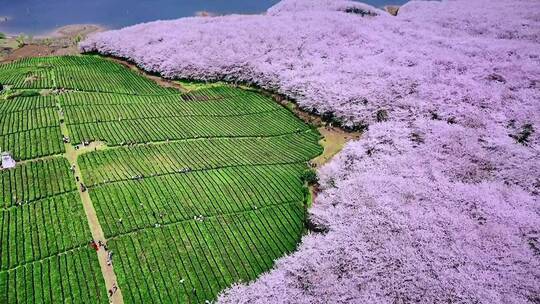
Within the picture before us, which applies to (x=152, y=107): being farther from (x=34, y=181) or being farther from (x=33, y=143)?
(x=34, y=181)

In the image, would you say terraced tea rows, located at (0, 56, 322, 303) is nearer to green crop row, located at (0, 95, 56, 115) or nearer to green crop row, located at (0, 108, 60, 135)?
green crop row, located at (0, 108, 60, 135)

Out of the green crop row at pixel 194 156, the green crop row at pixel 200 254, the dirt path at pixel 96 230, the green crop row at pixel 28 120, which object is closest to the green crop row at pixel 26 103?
the green crop row at pixel 28 120

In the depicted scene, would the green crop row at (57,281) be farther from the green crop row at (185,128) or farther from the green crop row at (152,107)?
the green crop row at (152,107)

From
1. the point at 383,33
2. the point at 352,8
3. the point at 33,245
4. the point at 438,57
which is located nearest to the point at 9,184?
the point at 33,245

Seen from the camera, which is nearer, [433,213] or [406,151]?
[433,213]

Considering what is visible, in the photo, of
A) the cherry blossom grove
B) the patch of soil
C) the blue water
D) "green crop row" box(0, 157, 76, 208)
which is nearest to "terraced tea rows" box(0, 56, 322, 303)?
"green crop row" box(0, 157, 76, 208)

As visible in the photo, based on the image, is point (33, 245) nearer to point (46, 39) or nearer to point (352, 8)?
point (46, 39)
